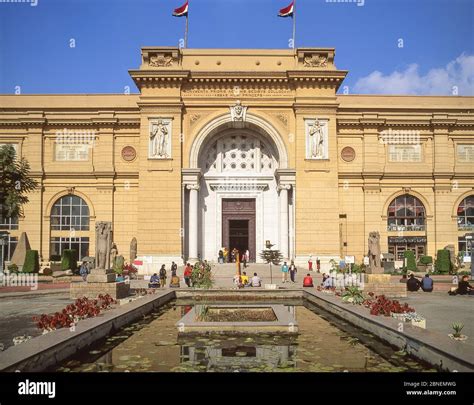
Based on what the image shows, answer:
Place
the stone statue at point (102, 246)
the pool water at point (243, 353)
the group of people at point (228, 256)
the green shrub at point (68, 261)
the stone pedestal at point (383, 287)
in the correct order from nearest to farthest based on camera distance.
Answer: the pool water at point (243, 353), the stone statue at point (102, 246), the stone pedestal at point (383, 287), the green shrub at point (68, 261), the group of people at point (228, 256)

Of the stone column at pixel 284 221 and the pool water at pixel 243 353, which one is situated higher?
the stone column at pixel 284 221

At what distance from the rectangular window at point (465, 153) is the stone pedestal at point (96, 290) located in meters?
28.9

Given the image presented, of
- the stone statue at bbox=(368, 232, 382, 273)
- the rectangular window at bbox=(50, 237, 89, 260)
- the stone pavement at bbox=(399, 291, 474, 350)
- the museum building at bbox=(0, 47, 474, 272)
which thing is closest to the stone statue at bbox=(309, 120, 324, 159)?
the museum building at bbox=(0, 47, 474, 272)

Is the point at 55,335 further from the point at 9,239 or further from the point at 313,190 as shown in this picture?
the point at 9,239

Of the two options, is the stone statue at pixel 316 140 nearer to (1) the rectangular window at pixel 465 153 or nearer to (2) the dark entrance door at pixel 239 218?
(2) the dark entrance door at pixel 239 218

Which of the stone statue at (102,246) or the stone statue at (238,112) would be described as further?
the stone statue at (238,112)

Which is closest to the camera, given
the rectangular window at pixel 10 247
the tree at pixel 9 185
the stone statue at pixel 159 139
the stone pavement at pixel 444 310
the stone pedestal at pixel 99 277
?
the stone pavement at pixel 444 310

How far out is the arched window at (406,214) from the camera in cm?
3625

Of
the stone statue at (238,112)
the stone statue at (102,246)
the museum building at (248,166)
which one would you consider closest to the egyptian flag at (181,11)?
the museum building at (248,166)

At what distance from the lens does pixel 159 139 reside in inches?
→ 1307

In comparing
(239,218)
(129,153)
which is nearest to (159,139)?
(129,153)

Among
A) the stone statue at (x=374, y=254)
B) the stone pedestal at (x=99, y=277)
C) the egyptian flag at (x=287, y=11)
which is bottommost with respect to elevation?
the stone pedestal at (x=99, y=277)

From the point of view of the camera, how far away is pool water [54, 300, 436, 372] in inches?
320

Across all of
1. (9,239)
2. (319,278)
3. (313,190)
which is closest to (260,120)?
(313,190)
